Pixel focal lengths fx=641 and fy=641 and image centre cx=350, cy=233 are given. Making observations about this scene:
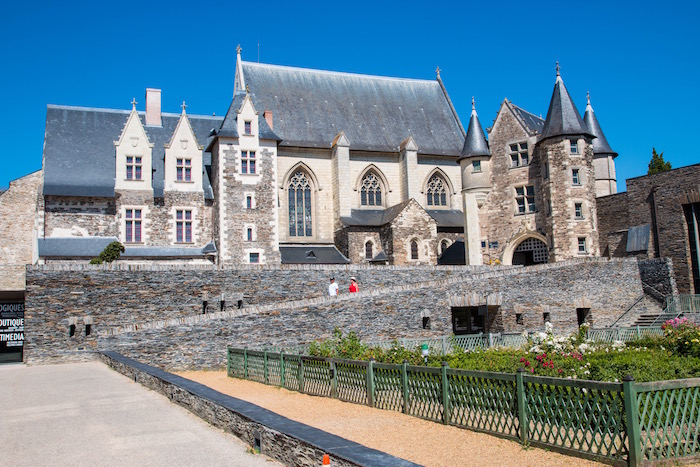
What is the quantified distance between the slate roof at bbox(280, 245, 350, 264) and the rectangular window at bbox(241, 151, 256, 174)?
4.83 m

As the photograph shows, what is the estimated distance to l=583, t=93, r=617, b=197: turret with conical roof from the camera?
39500 millimetres

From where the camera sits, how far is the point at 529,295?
26391 mm

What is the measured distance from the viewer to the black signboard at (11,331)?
2105 cm

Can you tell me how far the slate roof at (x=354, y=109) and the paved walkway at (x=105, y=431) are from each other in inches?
1054

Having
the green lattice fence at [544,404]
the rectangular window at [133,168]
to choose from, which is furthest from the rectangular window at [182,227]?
the green lattice fence at [544,404]

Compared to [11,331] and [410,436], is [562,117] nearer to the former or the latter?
[11,331]

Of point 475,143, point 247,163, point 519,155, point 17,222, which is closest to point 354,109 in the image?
point 475,143

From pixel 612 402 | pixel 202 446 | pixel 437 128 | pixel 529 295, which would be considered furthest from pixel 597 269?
pixel 202 446

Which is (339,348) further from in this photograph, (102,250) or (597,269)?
(102,250)

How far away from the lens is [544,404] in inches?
346

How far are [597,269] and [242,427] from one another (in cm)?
2355

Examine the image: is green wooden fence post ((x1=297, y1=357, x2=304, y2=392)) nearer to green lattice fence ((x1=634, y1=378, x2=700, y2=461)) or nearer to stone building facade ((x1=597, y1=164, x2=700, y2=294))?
green lattice fence ((x1=634, y1=378, x2=700, y2=461))

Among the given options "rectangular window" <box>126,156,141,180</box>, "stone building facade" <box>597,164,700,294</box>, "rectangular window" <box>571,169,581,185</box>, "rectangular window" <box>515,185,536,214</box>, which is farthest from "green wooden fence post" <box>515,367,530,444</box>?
"rectangular window" <box>126,156,141,180</box>

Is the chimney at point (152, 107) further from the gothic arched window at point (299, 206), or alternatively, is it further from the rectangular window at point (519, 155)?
the rectangular window at point (519, 155)
